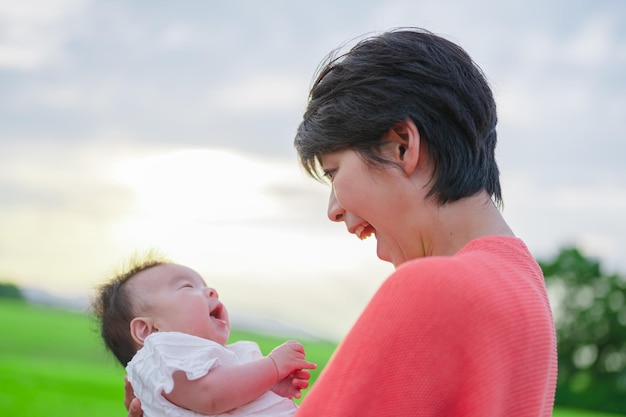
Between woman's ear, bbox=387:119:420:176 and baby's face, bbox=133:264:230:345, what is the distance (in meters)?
0.81

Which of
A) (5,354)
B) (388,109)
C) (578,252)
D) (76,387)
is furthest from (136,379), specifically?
(578,252)

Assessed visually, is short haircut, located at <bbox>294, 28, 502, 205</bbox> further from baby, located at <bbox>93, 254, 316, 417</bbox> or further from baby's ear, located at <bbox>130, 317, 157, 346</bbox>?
baby's ear, located at <bbox>130, 317, 157, 346</bbox>

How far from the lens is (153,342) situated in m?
1.87

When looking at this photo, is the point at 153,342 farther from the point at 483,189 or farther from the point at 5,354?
the point at 5,354

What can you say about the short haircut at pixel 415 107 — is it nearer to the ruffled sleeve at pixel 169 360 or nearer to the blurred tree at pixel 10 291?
the ruffled sleeve at pixel 169 360

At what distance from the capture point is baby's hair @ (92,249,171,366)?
212 cm

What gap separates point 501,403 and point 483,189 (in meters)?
0.44

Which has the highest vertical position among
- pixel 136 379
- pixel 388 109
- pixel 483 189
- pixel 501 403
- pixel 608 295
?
pixel 388 109

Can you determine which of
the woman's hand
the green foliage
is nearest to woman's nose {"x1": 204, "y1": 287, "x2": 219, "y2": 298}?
the woman's hand

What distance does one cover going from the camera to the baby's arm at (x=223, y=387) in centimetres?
178

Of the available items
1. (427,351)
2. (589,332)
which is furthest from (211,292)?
(589,332)

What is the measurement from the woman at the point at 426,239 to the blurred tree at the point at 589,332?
1486 centimetres

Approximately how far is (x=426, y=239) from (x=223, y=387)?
61cm

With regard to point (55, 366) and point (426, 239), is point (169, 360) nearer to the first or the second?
point (426, 239)
